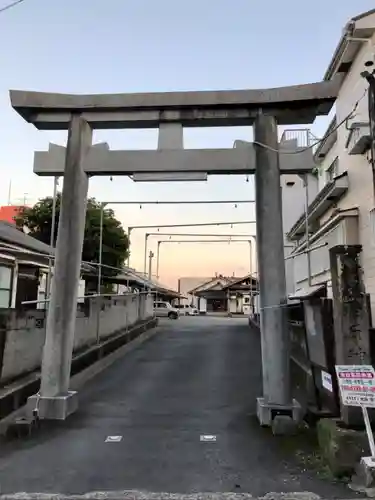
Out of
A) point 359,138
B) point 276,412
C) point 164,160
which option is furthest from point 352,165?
point 276,412

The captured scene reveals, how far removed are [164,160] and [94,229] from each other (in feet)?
55.8

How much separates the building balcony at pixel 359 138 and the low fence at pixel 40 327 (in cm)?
819

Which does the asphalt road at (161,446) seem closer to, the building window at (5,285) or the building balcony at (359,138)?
the building window at (5,285)

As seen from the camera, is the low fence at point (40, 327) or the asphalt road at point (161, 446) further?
the low fence at point (40, 327)

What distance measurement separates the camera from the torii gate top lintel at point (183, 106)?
8.02 m

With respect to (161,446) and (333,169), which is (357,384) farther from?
(333,169)

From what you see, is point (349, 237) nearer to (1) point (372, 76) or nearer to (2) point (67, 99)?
(1) point (372, 76)

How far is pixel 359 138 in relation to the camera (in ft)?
33.2

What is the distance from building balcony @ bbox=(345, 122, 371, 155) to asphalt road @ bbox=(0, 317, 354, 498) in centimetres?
604

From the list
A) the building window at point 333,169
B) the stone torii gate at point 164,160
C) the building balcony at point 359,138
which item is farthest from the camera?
the building window at point 333,169

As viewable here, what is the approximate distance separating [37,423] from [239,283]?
38293 millimetres

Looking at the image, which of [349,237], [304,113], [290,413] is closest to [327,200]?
[349,237]

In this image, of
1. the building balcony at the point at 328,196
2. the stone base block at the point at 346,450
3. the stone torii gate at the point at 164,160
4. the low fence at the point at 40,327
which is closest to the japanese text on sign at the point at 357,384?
the stone base block at the point at 346,450

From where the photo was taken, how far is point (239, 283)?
44812mm
